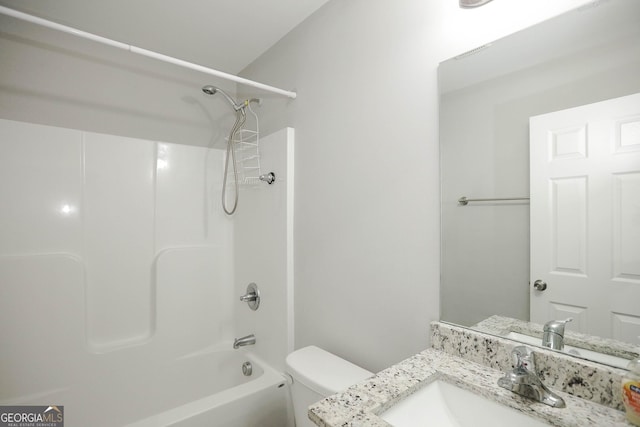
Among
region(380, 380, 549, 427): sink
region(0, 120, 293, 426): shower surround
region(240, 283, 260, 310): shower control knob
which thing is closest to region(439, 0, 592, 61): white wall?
region(0, 120, 293, 426): shower surround

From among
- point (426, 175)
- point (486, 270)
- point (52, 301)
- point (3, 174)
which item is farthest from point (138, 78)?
point (486, 270)

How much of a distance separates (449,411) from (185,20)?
2.25 meters

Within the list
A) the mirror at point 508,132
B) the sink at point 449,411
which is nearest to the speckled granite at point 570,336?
the mirror at point 508,132

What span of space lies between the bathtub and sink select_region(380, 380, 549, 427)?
101 centimetres

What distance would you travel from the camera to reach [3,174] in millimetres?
1631

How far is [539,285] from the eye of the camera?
A: 0.90m

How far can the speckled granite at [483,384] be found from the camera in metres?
0.69

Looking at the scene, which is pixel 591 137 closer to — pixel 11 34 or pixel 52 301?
pixel 52 301

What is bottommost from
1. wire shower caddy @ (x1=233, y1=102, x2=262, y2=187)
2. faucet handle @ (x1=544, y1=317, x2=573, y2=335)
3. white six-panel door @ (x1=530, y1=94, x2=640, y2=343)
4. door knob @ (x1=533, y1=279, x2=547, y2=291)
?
faucet handle @ (x1=544, y1=317, x2=573, y2=335)

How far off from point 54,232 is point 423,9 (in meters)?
2.26

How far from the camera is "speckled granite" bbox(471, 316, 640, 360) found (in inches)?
29.9

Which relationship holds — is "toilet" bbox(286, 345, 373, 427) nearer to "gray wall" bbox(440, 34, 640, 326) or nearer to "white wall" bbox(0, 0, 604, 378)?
"white wall" bbox(0, 0, 604, 378)

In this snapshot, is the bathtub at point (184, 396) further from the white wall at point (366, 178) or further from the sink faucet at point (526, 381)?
the sink faucet at point (526, 381)

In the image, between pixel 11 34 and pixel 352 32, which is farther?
pixel 11 34
